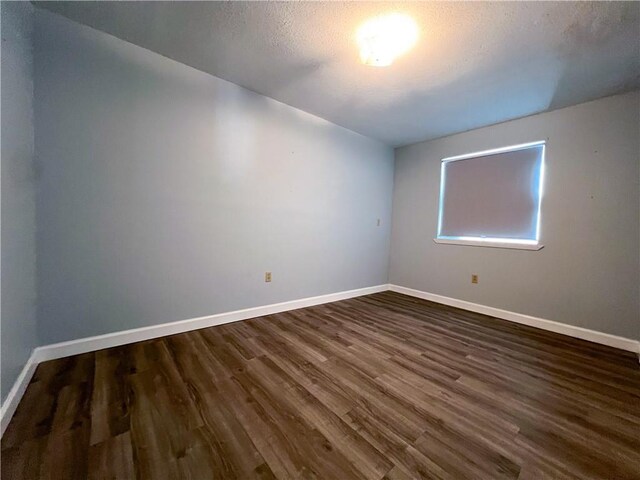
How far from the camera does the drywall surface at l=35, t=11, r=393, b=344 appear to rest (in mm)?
1604

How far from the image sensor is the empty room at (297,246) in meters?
1.09

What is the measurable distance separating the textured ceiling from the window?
1.85 ft

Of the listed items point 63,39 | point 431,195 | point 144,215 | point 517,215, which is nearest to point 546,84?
point 517,215

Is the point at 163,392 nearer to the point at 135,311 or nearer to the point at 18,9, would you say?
the point at 135,311

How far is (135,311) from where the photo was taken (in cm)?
188

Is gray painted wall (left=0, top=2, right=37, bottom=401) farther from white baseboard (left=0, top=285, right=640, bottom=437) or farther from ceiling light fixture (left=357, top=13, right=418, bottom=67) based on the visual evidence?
ceiling light fixture (left=357, top=13, right=418, bottom=67)

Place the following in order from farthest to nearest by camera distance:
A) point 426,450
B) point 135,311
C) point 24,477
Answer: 1. point 135,311
2. point 426,450
3. point 24,477

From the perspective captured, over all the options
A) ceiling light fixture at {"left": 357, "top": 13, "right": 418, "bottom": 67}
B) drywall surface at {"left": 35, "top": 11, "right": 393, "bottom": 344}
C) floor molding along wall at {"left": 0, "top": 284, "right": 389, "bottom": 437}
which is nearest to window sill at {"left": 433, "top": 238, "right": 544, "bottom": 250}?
drywall surface at {"left": 35, "top": 11, "right": 393, "bottom": 344}

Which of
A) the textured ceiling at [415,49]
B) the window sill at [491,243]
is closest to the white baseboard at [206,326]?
the window sill at [491,243]

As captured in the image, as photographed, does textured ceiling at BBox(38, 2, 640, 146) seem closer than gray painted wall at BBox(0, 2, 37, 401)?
No

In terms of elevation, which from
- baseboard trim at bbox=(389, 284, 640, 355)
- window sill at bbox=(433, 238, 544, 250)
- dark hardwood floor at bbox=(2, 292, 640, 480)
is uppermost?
window sill at bbox=(433, 238, 544, 250)

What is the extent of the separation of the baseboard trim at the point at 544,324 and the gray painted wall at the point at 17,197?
3.90 metres

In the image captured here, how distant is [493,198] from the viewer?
291 centimetres

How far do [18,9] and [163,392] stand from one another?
2343mm
